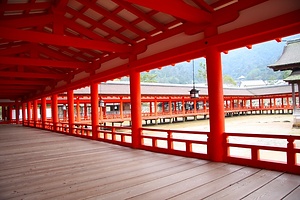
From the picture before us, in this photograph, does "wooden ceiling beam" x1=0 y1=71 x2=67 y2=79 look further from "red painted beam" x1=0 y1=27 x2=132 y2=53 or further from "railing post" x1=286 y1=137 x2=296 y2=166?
"railing post" x1=286 y1=137 x2=296 y2=166

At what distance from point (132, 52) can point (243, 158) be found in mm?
4760

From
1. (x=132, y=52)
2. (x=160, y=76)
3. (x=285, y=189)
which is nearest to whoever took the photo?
(x=285, y=189)

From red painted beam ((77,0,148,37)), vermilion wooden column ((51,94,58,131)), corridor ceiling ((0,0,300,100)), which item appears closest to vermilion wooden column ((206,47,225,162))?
corridor ceiling ((0,0,300,100))

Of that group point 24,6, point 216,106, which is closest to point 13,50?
point 24,6

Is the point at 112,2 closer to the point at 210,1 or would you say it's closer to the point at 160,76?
the point at 210,1

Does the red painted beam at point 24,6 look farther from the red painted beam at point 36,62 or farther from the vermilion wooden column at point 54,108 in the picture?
the vermilion wooden column at point 54,108

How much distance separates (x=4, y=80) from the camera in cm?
1318

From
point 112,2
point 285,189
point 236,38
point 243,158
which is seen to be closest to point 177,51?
point 236,38

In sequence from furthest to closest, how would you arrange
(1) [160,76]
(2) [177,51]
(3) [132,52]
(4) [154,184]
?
(1) [160,76] → (3) [132,52] → (2) [177,51] → (4) [154,184]

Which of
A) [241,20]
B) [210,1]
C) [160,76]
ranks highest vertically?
[160,76]

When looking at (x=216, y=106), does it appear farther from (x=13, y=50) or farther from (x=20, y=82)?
(x=20, y=82)

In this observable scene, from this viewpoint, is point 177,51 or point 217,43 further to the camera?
point 177,51

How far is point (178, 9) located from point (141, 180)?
333 centimetres

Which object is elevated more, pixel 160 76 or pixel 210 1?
pixel 160 76
